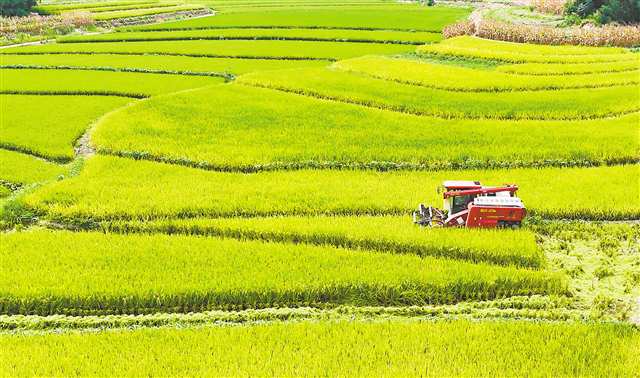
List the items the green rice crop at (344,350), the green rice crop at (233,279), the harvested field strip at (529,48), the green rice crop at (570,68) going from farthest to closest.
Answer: the harvested field strip at (529,48) < the green rice crop at (570,68) < the green rice crop at (233,279) < the green rice crop at (344,350)

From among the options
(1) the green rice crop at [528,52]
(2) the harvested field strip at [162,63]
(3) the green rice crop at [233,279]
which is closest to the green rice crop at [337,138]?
(3) the green rice crop at [233,279]

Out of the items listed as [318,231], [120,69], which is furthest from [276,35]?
[318,231]

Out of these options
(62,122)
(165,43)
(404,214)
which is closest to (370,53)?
(165,43)

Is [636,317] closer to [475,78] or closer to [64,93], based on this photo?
[475,78]

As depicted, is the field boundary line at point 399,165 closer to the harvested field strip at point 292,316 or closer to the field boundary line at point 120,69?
the harvested field strip at point 292,316

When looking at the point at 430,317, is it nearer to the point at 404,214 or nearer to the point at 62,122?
the point at 404,214

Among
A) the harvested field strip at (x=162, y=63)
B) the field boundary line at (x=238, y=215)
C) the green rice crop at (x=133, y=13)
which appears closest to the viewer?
the field boundary line at (x=238, y=215)
